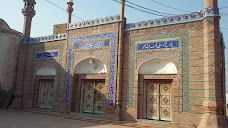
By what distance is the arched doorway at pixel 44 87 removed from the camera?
1077 cm

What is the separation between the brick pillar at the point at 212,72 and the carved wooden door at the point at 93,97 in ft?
13.8

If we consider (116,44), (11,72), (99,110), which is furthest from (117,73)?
(11,72)

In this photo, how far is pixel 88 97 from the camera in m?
9.66

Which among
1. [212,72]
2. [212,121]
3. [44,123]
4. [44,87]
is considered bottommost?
[44,123]

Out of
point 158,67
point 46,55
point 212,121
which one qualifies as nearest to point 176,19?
point 158,67

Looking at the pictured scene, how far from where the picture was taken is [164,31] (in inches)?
313

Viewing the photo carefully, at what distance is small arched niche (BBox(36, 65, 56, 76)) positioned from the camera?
10.8m

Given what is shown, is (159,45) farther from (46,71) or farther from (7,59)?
(7,59)

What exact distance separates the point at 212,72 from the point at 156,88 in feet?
6.95

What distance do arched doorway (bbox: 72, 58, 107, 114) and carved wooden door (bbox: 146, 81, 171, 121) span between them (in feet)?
6.49

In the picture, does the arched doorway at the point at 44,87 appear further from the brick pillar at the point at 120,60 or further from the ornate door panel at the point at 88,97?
the brick pillar at the point at 120,60

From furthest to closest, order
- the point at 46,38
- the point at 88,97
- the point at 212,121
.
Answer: the point at 46,38, the point at 88,97, the point at 212,121

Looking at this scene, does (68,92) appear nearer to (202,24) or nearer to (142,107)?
(142,107)

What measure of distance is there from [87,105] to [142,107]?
2694 mm
